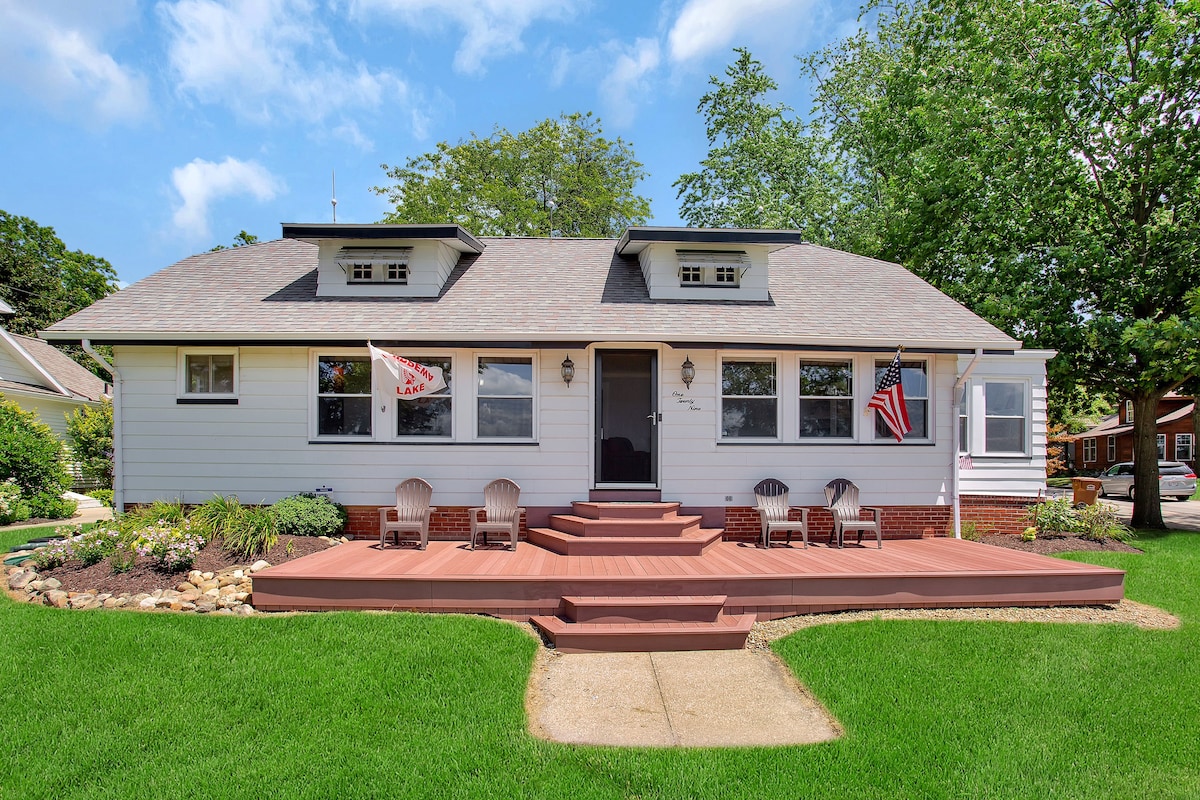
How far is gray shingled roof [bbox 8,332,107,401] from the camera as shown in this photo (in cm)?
1994

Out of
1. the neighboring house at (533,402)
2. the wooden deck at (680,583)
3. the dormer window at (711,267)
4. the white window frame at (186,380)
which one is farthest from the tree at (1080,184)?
the white window frame at (186,380)

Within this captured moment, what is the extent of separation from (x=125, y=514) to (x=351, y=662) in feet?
20.1

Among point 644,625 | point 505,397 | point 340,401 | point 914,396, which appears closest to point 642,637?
point 644,625

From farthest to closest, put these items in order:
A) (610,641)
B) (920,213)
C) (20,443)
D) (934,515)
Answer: (920,213) < (20,443) < (934,515) < (610,641)

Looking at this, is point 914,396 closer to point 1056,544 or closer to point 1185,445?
point 1056,544

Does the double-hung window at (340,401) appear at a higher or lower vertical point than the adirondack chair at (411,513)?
higher

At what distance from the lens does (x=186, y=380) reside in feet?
31.1

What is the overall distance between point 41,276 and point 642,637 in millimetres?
32211

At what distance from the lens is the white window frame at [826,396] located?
963cm

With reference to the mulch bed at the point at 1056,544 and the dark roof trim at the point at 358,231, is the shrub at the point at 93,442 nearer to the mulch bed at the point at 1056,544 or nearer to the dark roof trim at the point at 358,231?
the dark roof trim at the point at 358,231

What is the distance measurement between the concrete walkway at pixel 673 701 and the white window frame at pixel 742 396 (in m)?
4.14

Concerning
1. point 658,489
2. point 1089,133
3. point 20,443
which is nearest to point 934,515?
point 658,489

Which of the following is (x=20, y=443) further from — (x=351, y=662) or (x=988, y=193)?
(x=988, y=193)

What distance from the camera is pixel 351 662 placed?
505cm
